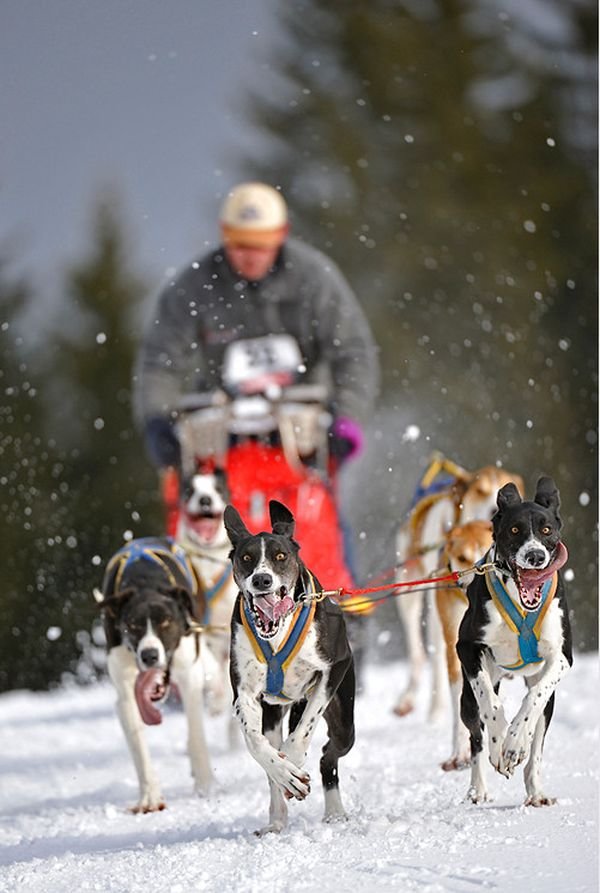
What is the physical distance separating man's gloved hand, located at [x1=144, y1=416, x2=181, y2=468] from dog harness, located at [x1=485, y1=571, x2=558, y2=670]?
3.93 meters

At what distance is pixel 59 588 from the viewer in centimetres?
1420

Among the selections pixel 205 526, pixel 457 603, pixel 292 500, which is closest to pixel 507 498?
pixel 457 603

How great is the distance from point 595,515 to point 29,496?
5.42 m

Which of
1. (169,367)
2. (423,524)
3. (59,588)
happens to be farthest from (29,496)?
(423,524)

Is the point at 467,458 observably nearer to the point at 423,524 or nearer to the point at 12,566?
the point at 12,566

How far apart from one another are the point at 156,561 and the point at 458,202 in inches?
567

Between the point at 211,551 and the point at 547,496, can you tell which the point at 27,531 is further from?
the point at 547,496

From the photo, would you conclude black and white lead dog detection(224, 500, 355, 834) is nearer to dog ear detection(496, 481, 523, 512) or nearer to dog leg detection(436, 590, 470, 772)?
dog ear detection(496, 481, 523, 512)

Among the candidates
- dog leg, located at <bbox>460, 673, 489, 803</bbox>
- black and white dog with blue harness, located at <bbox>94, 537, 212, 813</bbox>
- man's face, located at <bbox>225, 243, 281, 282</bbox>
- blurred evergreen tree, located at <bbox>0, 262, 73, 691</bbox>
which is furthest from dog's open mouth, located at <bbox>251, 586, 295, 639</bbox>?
blurred evergreen tree, located at <bbox>0, 262, 73, 691</bbox>

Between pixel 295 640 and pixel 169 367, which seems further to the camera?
pixel 169 367

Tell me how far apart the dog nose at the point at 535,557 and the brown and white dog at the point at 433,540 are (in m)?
1.79

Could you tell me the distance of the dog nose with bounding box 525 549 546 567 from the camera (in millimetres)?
3980

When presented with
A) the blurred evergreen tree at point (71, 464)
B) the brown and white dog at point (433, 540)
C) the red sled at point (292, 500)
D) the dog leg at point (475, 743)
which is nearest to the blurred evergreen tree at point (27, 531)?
the blurred evergreen tree at point (71, 464)

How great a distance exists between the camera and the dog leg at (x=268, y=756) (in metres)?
4.12
